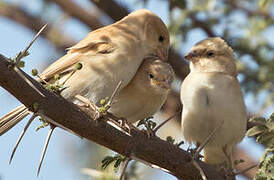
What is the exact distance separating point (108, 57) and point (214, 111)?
1.12 metres

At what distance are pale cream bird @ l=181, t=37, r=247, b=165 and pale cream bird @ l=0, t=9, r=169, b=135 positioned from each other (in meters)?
0.60

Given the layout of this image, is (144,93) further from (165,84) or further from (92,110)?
(92,110)

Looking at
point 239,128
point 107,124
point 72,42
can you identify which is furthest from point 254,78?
point 107,124

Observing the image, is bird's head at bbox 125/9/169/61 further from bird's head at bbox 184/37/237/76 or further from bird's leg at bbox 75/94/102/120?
bird's leg at bbox 75/94/102/120

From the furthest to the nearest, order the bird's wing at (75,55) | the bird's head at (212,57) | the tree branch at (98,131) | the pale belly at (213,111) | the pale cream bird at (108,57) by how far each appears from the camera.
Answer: the bird's head at (212,57) < the pale belly at (213,111) < the bird's wing at (75,55) < the pale cream bird at (108,57) < the tree branch at (98,131)

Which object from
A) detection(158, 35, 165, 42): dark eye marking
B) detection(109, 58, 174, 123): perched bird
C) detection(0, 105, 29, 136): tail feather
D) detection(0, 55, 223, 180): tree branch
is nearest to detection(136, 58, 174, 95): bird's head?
detection(109, 58, 174, 123): perched bird

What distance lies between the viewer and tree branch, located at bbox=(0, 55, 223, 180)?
2.75 meters

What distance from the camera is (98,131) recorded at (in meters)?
3.05

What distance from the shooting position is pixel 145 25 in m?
5.67

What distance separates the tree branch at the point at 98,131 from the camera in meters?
2.75

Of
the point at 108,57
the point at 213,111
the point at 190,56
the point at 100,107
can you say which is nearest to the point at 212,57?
the point at 190,56

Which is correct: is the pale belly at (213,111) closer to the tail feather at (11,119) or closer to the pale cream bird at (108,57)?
the pale cream bird at (108,57)

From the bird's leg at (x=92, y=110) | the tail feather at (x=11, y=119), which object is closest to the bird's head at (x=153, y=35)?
the tail feather at (x=11, y=119)

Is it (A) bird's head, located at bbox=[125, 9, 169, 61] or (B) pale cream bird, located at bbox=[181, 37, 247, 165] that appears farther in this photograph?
(A) bird's head, located at bbox=[125, 9, 169, 61]
